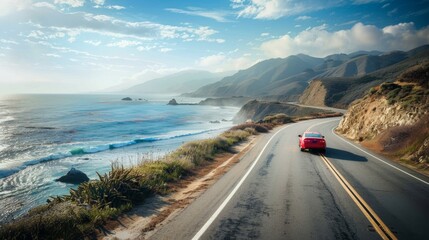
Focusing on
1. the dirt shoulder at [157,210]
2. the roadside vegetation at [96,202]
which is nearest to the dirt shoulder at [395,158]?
the dirt shoulder at [157,210]

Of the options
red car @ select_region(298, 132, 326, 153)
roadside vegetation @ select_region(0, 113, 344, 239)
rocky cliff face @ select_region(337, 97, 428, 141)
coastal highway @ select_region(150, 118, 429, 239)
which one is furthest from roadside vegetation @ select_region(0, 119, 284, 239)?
rocky cliff face @ select_region(337, 97, 428, 141)

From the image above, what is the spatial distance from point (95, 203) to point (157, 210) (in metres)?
1.92

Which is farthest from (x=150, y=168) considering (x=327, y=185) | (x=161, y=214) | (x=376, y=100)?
(x=376, y=100)

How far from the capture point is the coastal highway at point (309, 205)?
636cm

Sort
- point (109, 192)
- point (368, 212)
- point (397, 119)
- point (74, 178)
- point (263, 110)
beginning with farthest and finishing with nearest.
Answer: point (263, 110) → point (397, 119) → point (74, 178) → point (109, 192) → point (368, 212)

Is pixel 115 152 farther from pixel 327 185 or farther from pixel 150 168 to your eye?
pixel 327 185

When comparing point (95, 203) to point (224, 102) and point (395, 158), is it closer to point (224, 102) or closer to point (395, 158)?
point (395, 158)

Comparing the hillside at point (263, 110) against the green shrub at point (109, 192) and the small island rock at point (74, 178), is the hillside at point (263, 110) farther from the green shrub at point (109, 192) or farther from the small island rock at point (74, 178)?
the green shrub at point (109, 192)

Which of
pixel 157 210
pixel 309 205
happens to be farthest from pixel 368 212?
pixel 157 210

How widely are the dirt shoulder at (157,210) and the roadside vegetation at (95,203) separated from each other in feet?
0.97

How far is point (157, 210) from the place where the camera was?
8.02 m

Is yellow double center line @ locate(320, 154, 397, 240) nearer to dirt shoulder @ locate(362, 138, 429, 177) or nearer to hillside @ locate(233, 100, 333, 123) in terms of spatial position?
dirt shoulder @ locate(362, 138, 429, 177)

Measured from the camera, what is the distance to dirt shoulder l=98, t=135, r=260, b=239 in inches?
256

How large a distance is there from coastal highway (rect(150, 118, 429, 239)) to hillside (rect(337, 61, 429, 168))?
16.6 feet
